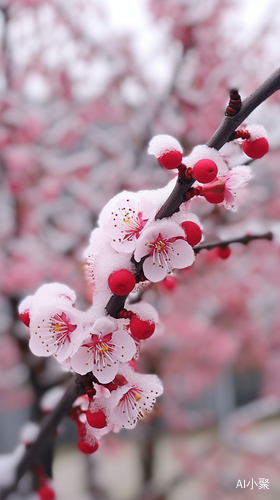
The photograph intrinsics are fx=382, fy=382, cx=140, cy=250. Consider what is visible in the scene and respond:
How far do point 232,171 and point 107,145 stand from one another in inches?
145

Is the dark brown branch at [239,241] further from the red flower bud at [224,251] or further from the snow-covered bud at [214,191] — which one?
the snow-covered bud at [214,191]

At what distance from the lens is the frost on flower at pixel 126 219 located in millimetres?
705

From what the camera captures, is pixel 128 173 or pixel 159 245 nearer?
pixel 159 245

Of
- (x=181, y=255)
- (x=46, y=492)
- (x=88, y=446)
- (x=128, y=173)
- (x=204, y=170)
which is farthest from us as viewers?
(x=128, y=173)

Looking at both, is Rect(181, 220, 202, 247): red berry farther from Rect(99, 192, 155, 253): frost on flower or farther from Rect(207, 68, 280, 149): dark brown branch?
Rect(207, 68, 280, 149): dark brown branch

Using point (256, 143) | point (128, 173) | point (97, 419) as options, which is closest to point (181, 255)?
point (256, 143)

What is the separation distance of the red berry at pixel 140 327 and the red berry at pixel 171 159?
28 cm

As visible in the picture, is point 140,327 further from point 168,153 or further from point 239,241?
point 239,241

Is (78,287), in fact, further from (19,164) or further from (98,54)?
(98,54)

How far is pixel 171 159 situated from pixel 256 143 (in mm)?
170

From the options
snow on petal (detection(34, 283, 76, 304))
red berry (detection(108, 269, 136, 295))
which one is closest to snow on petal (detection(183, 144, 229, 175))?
red berry (detection(108, 269, 136, 295))

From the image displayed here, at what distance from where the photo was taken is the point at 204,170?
624 mm

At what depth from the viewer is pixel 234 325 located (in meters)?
6.44

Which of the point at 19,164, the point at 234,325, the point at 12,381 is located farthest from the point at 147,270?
the point at 12,381
